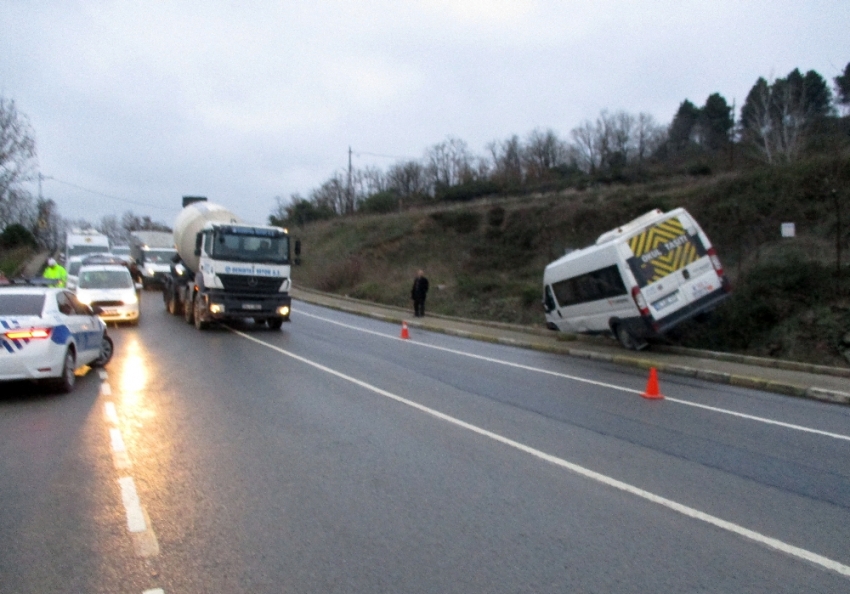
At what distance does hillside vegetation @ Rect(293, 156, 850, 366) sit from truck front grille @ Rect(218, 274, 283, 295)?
341 inches

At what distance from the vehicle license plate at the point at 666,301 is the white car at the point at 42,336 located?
11.2 meters

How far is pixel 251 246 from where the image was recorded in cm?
2041

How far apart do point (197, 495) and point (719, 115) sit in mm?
73662

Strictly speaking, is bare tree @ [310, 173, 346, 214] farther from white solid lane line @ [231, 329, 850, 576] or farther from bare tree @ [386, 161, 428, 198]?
white solid lane line @ [231, 329, 850, 576]

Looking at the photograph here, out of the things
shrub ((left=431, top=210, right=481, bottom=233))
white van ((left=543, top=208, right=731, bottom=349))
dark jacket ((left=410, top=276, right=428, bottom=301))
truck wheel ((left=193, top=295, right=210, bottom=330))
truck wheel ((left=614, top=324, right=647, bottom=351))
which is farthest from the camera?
shrub ((left=431, top=210, right=481, bottom=233))

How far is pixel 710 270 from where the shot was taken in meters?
16.3

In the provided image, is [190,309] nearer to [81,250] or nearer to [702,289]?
[702,289]

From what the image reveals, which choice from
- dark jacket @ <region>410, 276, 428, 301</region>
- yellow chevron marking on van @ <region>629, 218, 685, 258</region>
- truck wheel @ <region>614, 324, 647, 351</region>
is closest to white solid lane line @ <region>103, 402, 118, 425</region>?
yellow chevron marking on van @ <region>629, 218, 685, 258</region>

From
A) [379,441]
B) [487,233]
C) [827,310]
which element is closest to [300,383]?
[379,441]

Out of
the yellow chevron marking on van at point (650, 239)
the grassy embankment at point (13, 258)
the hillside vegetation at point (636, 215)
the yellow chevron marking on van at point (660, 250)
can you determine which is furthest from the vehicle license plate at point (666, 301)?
the grassy embankment at point (13, 258)

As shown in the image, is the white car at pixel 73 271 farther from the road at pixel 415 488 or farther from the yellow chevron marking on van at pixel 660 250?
the yellow chevron marking on van at pixel 660 250

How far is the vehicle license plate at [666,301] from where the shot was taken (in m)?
15.8

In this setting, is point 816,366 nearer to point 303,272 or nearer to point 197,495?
point 197,495

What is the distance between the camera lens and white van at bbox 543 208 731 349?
1586cm
